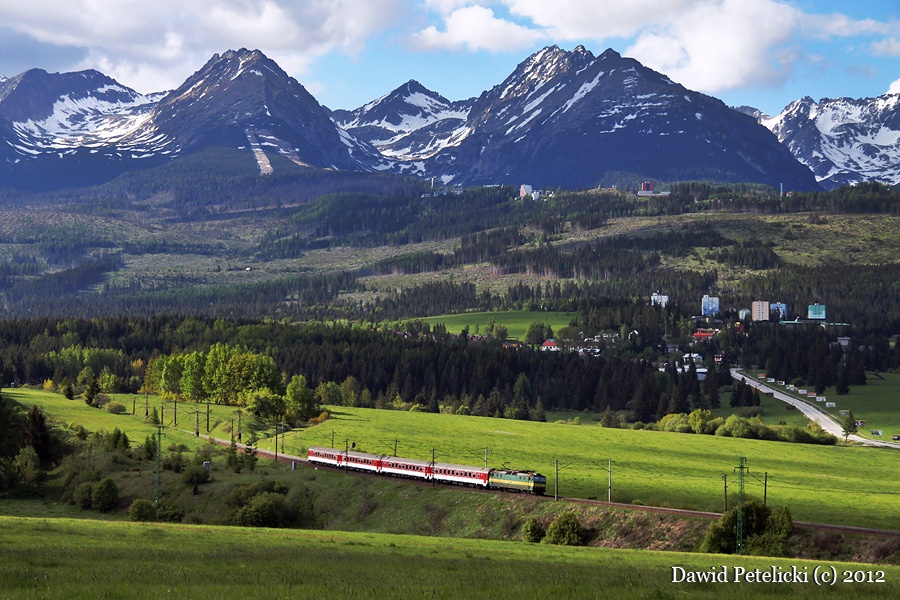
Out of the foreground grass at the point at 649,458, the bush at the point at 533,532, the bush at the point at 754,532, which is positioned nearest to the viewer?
the bush at the point at 754,532

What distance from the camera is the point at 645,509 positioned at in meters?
86.2

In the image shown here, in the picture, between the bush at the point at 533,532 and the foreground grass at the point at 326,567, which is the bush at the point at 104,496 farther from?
the bush at the point at 533,532

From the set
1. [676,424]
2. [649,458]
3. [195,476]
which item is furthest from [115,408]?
[676,424]

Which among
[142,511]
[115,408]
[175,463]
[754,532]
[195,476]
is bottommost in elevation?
[142,511]

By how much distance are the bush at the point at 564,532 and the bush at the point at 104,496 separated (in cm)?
4630

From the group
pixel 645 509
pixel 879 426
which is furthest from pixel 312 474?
pixel 879 426

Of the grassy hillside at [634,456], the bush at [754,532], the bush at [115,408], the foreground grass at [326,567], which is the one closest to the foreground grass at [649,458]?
the grassy hillside at [634,456]

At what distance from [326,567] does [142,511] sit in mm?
49668

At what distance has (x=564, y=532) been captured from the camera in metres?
83.8

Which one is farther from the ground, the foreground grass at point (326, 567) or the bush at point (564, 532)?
the foreground grass at point (326, 567)

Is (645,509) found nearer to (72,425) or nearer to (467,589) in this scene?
(467,589)

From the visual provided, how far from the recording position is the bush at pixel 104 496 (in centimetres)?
10475

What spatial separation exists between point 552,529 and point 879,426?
12563 centimetres

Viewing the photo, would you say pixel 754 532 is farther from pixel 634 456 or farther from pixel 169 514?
pixel 634 456
